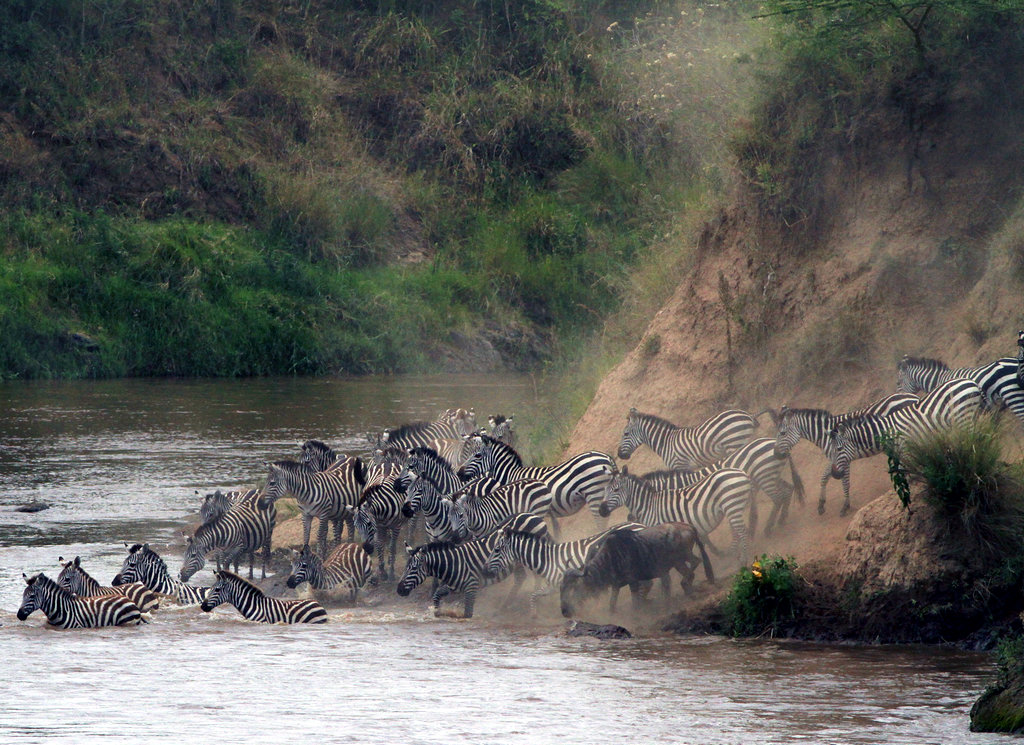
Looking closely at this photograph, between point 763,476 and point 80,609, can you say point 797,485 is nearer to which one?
point 763,476

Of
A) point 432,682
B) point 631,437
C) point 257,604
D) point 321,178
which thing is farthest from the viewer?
point 321,178

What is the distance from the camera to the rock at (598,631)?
40.2 feet

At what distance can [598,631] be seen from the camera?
12.3 meters

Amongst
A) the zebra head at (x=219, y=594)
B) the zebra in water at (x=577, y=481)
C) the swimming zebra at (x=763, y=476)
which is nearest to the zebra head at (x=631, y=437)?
the zebra in water at (x=577, y=481)

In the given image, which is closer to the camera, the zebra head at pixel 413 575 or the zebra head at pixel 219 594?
the zebra head at pixel 219 594

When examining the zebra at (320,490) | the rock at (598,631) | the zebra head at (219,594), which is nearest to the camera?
the rock at (598,631)

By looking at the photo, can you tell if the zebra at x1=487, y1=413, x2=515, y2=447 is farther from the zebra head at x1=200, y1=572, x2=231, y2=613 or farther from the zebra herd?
the zebra head at x1=200, y1=572, x2=231, y2=613

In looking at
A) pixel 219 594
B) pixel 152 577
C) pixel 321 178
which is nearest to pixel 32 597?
pixel 152 577

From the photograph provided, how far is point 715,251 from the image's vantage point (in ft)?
56.2

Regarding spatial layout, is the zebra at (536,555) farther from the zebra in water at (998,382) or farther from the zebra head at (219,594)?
the zebra in water at (998,382)

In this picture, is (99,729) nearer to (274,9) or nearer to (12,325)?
(12,325)

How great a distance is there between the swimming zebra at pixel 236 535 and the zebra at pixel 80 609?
1778 millimetres

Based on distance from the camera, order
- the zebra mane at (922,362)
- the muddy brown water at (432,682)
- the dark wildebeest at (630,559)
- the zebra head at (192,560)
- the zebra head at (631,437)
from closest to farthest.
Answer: the muddy brown water at (432,682)
the dark wildebeest at (630,559)
the zebra mane at (922,362)
the zebra head at (192,560)
the zebra head at (631,437)

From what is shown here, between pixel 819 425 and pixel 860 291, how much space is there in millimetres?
2397
